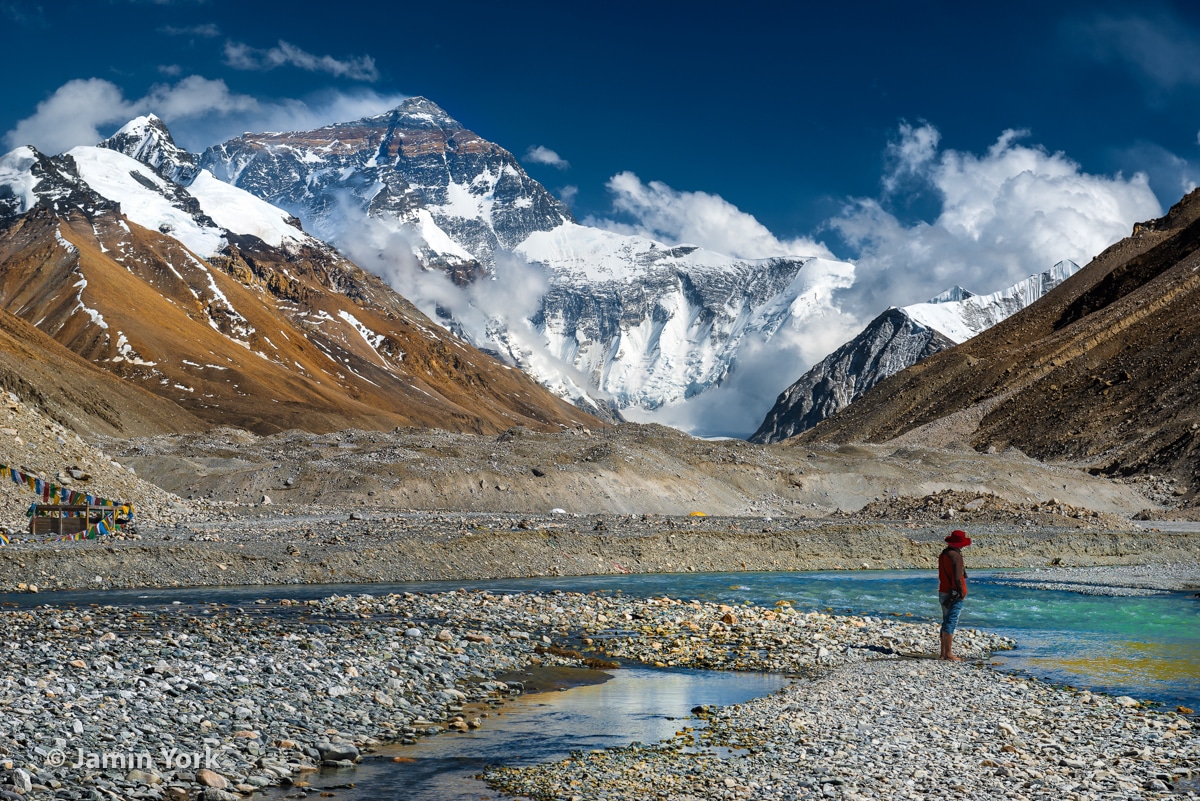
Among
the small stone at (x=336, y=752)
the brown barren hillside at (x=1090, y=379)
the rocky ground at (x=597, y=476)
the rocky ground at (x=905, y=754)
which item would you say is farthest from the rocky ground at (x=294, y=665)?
the brown barren hillside at (x=1090, y=379)

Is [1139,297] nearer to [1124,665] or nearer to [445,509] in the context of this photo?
[445,509]

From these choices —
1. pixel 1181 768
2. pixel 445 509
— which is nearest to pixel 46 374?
pixel 445 509

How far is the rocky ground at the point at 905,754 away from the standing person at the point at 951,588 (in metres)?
3.34

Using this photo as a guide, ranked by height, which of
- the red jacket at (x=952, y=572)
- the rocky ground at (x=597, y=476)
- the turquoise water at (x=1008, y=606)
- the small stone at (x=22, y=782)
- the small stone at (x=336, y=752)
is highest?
the rocky ground at (x=597, y=476)

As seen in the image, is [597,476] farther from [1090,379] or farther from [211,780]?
[1090,379]

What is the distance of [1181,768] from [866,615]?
52.2 feet

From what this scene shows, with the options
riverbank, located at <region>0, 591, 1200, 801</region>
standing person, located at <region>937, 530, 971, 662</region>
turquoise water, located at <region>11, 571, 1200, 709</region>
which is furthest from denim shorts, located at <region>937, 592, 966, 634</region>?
turquoise water, located at <region>11, 571, 1200, 709</region>

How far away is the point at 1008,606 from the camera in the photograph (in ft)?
104

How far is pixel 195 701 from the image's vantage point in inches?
588

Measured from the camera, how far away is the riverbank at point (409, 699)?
12.6 metres

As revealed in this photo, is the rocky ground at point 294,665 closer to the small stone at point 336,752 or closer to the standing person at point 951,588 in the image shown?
the small stone at point 336,752

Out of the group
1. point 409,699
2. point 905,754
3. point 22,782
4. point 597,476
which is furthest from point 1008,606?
point 597,476

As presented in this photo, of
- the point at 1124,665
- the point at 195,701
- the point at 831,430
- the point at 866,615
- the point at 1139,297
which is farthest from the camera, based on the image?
the point at 831,430

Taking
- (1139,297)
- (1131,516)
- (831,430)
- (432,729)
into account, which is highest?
(1139,297)
